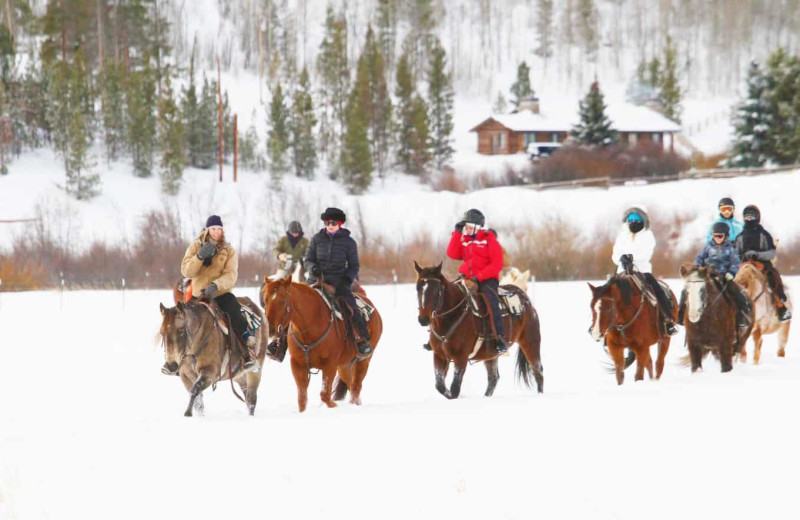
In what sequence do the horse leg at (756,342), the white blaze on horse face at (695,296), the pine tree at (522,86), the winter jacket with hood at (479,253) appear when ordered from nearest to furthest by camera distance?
1. the winter jacket with hood at (479,253)
2. the white blaze on horse face at (695,296)
3. the horse leg at (756,342)
4. the pine tree at (522,86)

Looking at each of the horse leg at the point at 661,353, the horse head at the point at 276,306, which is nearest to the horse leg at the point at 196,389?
the horse head at the point at 276,306

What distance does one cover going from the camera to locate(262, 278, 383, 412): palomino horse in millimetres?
10766

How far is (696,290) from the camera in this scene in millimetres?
14086

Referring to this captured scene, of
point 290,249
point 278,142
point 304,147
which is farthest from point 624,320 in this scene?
point 304,147

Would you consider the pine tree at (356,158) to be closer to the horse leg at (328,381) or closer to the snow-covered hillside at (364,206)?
the snow-covered hillside at (364,206)

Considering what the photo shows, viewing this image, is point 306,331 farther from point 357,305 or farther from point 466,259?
point 466,259

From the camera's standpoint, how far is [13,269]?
40.6 meters

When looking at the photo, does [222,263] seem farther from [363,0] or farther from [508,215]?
[363,0]

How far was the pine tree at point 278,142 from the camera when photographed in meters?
62.4

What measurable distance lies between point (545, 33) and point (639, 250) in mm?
122060

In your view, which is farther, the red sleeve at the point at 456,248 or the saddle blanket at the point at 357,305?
the red sleeve at the point at 456,248

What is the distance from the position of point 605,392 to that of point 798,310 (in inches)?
702

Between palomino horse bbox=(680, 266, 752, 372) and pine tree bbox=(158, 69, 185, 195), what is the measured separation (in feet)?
159

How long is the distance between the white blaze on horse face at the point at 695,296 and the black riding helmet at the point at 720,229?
41.9 inches
